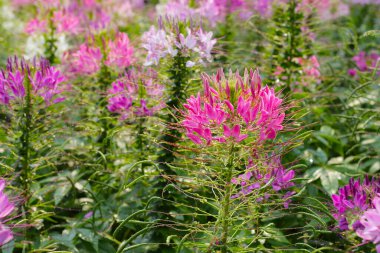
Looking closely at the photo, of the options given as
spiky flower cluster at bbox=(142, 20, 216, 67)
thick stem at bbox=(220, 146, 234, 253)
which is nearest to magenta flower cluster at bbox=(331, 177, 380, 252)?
thick stem at bbox=(220, 146, 234, 253)

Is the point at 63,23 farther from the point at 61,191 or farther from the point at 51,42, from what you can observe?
the point at 61,191

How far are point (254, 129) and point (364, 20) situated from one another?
112 inches

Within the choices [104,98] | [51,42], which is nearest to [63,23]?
[51,42]

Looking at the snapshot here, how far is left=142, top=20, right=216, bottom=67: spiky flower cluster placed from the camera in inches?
60.7

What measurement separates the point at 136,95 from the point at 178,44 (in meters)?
0.29

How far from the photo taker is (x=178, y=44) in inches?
60.9

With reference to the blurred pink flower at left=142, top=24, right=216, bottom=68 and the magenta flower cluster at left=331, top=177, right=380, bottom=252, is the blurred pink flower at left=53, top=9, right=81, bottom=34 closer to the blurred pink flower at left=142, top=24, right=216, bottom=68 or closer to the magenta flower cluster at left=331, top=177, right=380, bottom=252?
the blurred pink flower at left=142, top=24, right=216, bottom=68

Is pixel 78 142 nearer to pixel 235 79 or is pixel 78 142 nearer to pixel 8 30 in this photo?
pixel 235 79

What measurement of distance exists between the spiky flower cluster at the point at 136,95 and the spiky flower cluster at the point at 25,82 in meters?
0.24

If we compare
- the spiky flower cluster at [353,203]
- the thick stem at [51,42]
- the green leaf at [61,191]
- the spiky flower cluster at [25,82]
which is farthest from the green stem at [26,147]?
the spiky flower cluster at [353,203]

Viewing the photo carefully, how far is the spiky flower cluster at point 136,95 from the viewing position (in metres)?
1.67

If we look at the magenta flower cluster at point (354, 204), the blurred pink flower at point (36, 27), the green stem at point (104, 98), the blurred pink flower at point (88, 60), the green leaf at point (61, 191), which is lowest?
the green leaf at point (61, 191)

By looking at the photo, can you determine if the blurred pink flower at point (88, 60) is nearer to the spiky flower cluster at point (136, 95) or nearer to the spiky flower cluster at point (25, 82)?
the spiky flower cluster at point (136, 95)

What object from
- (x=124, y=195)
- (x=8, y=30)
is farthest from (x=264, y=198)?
(x=8, y=30)
